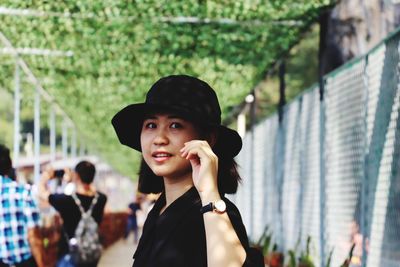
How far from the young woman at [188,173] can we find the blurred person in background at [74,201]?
5.89 meters

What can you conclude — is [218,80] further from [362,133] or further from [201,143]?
[201,143]

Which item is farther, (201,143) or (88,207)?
(88,207)

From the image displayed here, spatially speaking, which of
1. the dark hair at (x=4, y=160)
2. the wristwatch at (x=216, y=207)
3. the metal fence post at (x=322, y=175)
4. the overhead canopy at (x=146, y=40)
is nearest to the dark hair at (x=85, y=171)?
the dark hair at (x=4, y=160)

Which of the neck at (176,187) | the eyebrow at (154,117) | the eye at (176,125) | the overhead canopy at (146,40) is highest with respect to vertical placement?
the overhead canopy at (146,40)

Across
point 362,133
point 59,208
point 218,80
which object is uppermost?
point 218,80

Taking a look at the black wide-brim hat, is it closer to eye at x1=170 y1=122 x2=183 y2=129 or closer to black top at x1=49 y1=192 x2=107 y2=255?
eye at x1=170 y1=122 x2=183 y2=129

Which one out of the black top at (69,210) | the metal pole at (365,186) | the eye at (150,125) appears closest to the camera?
the eye at (150,125)

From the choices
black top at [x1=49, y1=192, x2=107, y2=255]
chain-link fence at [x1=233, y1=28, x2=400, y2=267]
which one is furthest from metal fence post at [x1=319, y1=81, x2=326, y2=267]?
black top at [x1=49, y1=192, x2=107, y2=255]

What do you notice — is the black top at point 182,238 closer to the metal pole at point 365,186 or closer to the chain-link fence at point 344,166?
the chain-link fence at point 344,166

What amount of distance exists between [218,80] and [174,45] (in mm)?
3731

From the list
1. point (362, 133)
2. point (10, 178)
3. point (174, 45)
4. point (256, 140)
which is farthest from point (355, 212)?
point (256, 140)

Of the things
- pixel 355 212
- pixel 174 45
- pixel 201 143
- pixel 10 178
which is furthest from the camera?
pixel 174 45

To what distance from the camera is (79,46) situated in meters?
18.0

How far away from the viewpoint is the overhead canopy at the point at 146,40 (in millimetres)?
14281
